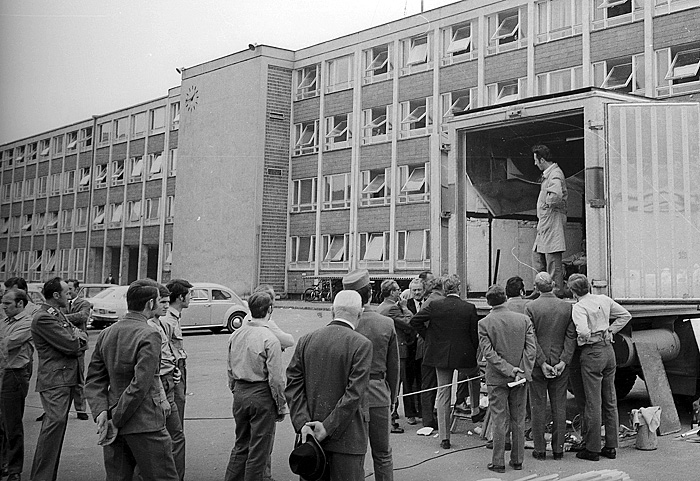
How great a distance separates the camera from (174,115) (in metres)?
44.6

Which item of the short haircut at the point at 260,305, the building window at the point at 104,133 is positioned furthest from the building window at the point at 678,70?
the building window at the point at 104,133

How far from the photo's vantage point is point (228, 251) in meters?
38.9

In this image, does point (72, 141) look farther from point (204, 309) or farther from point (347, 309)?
point (347, 309)

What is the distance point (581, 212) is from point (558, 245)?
4.72 feet

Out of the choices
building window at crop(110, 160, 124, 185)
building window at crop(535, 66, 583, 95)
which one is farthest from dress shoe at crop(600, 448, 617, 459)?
building window at crop(110, 160, 124, 185)

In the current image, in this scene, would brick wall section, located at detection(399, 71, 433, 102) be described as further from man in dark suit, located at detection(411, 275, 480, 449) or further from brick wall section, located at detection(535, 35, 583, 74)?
man in dark suit, located at detection(411, 275, 480, 449)

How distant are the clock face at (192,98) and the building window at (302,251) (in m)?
10.1

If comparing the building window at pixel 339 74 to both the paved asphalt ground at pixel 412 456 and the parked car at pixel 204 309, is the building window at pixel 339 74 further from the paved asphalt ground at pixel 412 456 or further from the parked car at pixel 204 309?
the paved asphalt ground at pixel 412 456

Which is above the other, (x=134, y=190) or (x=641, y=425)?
(x=134, y=190)

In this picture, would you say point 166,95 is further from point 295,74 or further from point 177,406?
point 177,406

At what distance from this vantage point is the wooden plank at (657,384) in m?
8.66

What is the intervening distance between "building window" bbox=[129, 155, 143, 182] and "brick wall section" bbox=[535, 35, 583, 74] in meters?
27.0

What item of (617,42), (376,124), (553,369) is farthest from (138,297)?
(376,124)

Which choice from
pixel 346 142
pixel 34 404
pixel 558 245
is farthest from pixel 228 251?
pixel 558 245
